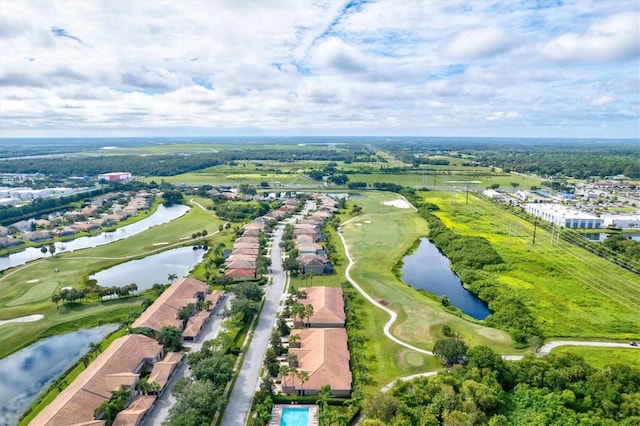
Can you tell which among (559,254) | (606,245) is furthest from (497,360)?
(606,245)

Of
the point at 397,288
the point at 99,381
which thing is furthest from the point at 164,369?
the point at 397,288

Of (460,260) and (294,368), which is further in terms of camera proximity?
(460,260)

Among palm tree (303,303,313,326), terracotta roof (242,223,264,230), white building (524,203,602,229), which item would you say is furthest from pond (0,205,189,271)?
white building (524,203,602,229)

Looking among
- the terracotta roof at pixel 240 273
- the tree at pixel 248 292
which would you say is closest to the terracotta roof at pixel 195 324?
the tree at pixel 248 292

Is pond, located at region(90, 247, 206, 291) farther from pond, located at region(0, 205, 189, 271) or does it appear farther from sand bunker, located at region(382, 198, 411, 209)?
sand bunker, located at region(382, 198, 411, 209)

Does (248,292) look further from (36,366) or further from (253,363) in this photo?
(36,366)

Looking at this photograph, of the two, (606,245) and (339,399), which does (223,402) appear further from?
(606,245)
